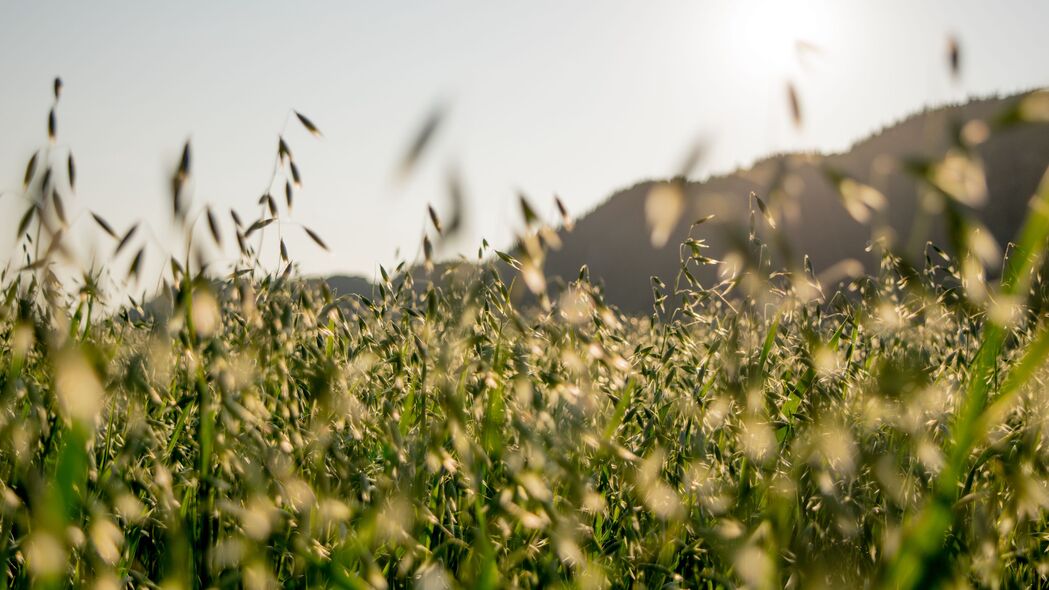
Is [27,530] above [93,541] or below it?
above

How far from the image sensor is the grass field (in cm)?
105

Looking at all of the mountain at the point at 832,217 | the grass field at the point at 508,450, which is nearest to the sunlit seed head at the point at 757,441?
the grass field at the point at 508,450

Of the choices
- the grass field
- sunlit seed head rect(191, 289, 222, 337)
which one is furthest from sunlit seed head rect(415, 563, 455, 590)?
sunlit seed head rect(191, 289, 222, 337)

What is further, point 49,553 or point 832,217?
point 832,217

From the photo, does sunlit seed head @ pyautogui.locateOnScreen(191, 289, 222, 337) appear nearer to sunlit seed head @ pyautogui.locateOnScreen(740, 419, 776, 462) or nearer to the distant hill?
sunlit seed head @ pyautogui.locateOnScreen(740, 419, 776, 462)

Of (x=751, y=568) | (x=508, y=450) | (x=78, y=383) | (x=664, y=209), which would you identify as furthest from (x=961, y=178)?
(x=508, y=450)

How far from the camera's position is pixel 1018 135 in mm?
27812

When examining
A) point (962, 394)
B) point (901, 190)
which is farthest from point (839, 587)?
point (901, 190)

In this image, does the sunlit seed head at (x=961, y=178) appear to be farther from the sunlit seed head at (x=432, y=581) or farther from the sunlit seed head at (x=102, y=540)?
the sunlit seed head at (x=102, y=540)

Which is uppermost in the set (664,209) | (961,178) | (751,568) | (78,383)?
(78,383)

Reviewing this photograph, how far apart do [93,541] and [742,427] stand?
1.26 m

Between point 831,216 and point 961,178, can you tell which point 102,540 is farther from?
point 831,216

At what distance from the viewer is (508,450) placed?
5.90ft

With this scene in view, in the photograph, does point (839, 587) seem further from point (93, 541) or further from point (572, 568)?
point (93, 541)
